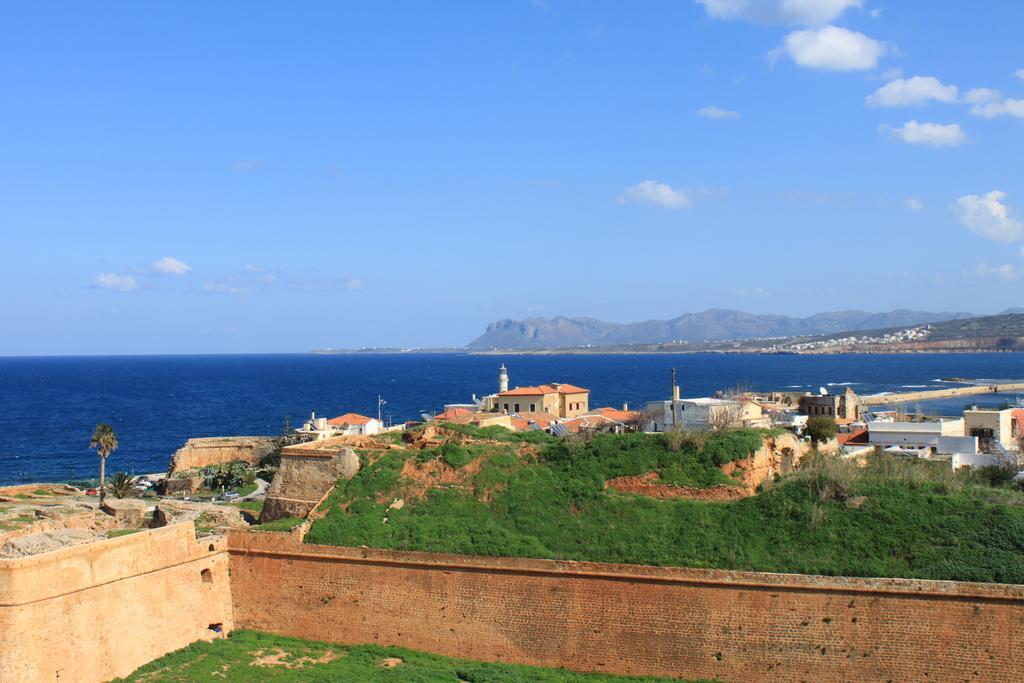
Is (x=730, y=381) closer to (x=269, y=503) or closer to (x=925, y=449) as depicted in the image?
(x=925, y=449)

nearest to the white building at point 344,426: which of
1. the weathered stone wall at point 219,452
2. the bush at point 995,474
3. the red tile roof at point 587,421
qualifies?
the weathered stone wall at point 219,452

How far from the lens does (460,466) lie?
21.7m

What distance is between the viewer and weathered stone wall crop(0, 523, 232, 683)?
15.9 m

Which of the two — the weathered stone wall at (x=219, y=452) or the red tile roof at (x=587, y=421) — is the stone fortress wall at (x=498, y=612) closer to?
the red tile roof at (x=587, y=421)

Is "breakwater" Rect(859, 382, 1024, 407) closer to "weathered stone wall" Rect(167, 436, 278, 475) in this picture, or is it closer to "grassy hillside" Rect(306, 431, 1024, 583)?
"weathered stone wall" Rect(167, 436, 278, 475)

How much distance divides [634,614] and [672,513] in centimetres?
253

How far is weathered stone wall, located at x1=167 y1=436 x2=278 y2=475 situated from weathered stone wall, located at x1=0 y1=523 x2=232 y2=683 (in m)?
28.1

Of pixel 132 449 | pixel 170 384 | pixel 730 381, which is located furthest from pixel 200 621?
pixel 170 384

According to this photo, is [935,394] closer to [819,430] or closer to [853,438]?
[853,438]

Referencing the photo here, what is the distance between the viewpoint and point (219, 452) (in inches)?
1887

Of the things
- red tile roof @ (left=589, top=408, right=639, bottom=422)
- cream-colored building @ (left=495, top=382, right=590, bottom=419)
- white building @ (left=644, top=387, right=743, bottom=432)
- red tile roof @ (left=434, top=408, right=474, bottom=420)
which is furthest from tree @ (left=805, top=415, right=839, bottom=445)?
cream-colored building @ (left=495, top=382, right=590, bottom=419)

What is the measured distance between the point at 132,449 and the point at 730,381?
291ft

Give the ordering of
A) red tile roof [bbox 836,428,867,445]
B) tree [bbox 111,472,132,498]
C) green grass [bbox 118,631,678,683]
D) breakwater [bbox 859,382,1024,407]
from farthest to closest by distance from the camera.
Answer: breakwater [bbox 859,382,1024,407], tree [bbox 111,472,132,498], red tile roof [bbox 836,428,867,445], green grass [bbox 118,631,678,683]

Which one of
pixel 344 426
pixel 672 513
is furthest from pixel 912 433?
pixel 344 426
